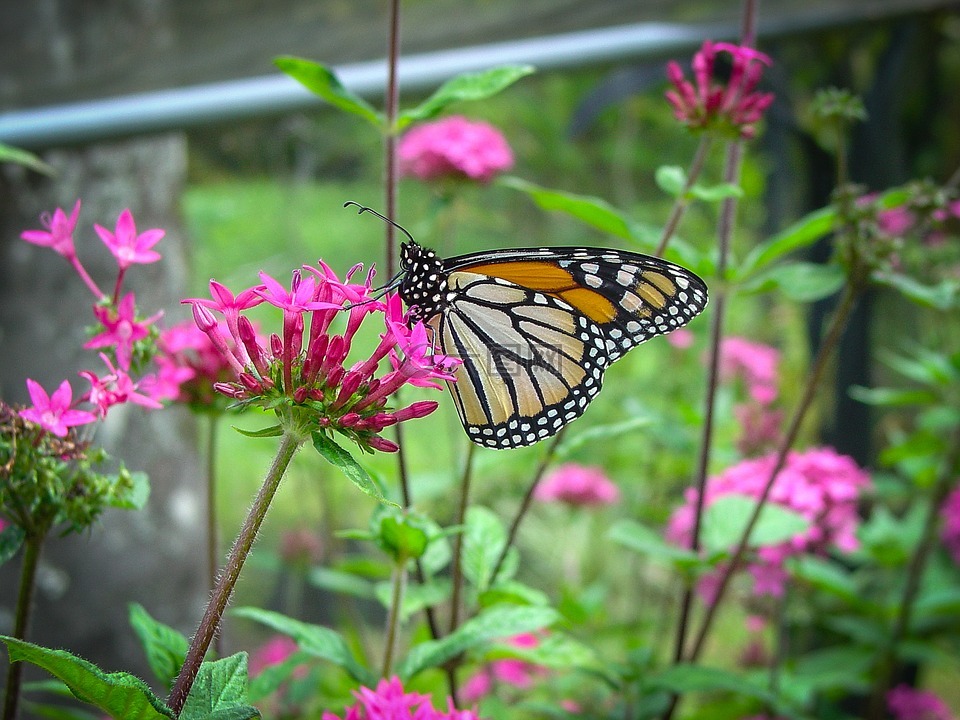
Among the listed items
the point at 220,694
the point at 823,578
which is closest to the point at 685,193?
the point at 220,694

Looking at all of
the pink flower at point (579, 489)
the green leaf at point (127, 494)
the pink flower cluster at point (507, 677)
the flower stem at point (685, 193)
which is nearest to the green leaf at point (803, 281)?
the flower stem at point (685, 193)

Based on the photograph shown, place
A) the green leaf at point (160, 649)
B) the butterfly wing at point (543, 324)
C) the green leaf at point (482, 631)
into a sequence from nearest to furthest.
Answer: the green leaf at point (160, 649) < the green leaf at point (482, 631) < the butterfly wing at point (543, 324)

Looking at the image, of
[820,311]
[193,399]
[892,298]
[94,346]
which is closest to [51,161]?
[193,399]

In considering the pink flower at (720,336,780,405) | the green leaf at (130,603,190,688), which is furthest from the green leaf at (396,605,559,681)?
the pink flower at (720,336,780,405)

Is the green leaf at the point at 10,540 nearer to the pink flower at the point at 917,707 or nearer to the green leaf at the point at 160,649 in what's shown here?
the green leaf at the point at 160,649

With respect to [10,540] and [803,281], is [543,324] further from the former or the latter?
[10,540]

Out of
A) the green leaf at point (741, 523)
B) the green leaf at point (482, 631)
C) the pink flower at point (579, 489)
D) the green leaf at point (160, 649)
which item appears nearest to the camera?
the green leaf at point (160, 649)

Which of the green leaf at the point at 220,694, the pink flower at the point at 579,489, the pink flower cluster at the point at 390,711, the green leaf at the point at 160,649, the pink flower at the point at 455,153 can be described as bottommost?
the pink flower at the point at 579,489
